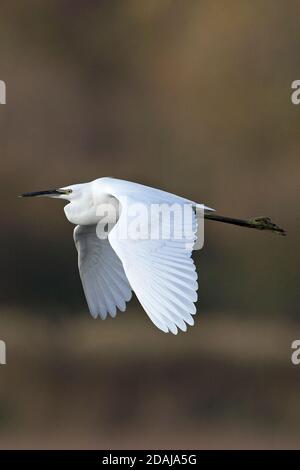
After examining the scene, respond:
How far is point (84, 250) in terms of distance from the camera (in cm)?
370

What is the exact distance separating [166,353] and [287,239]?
0.80 m

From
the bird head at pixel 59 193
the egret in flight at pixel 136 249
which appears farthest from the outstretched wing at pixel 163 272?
the bird head at pixel 59 193

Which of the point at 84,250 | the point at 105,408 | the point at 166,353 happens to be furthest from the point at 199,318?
the point at 84,250

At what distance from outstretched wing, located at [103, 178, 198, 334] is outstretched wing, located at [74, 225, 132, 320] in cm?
49

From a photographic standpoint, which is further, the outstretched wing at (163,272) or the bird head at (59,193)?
the bird head at (59,193)

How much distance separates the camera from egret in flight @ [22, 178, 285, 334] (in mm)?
2918

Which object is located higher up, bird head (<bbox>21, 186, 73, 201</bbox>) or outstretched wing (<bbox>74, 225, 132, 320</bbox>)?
bird head (<bbox>21, 186, 73, 201</bbox>)

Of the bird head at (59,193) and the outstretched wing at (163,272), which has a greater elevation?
the bird head at (59,193)

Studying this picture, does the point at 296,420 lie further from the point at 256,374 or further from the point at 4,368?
the point at 4,368

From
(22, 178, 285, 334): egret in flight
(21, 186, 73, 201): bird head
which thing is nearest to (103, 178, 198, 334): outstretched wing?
(22, 178, 285, 334): egret in flight

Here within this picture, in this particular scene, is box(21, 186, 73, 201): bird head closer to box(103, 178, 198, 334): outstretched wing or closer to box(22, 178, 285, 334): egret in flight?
box(22, 178, 285, 334): egret in flight

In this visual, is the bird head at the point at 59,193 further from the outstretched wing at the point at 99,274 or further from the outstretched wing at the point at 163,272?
the outstretched wing at the point at 163,272

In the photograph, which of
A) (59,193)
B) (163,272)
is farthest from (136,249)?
(59,193)

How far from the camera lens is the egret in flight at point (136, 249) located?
2.92 meters
